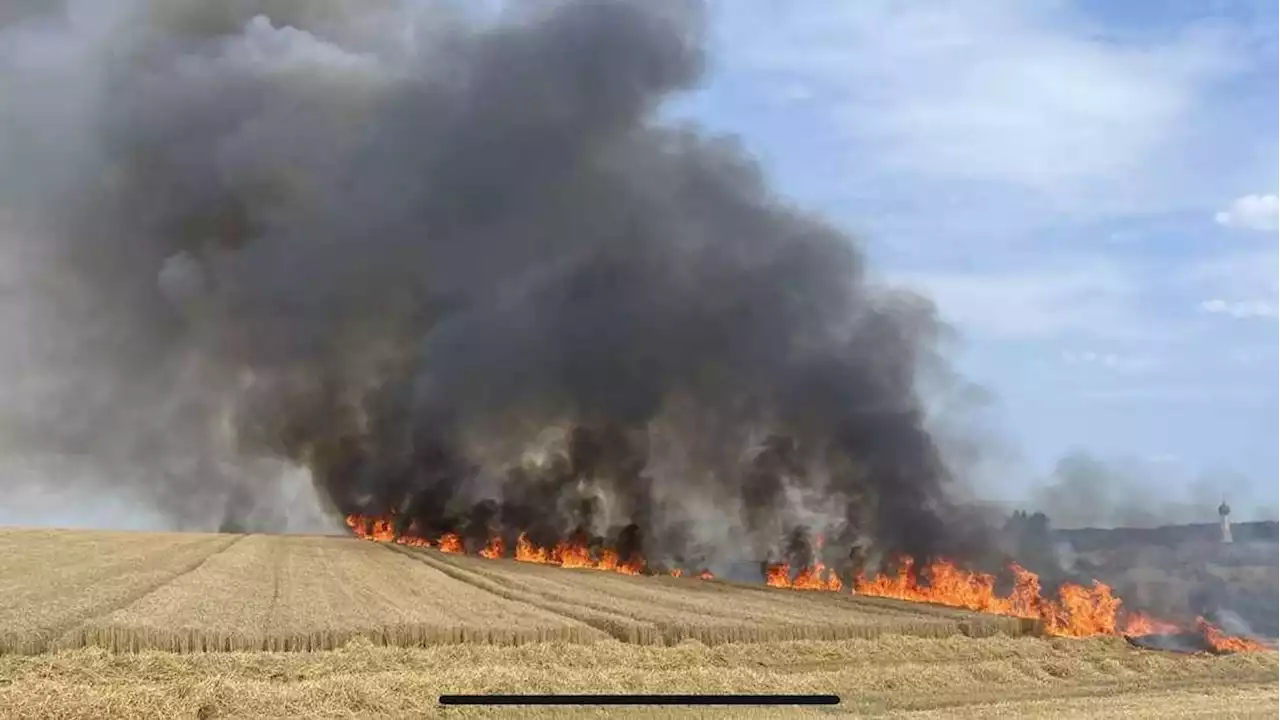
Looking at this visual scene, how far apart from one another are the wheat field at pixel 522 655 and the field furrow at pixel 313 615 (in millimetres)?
74

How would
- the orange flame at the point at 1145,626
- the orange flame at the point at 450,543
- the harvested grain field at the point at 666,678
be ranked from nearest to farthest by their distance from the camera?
1. the harvested grain field at the point at 666,678
2. the orange flame at the point at 1145,626
3. the orange flame at the point at 450,543

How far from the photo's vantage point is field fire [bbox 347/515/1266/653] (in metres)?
38.5

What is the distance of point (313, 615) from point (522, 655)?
7.92 metres

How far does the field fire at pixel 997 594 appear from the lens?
126 feet

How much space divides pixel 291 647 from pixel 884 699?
45.9 feet

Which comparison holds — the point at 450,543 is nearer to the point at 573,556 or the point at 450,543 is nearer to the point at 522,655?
the point at 573,556

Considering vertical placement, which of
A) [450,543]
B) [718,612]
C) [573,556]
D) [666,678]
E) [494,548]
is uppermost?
[450,543]

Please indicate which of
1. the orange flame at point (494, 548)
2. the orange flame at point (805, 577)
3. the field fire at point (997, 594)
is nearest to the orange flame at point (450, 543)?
the orange flame at point (494, 548)

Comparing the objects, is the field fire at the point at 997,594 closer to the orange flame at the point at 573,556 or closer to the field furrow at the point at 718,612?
the orange flame at the point at 573,556

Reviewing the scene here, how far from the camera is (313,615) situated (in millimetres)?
32094

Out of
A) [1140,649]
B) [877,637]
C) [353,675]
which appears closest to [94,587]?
[353,675]

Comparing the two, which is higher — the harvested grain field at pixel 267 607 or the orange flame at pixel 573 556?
the orange flame at pixel 573 556

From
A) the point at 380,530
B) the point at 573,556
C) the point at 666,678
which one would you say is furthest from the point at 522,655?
the point at 380,530

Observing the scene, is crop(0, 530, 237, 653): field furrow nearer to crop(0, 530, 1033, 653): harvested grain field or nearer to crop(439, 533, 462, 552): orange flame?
crop(0, 530, 1033, 653): harvested grain field
